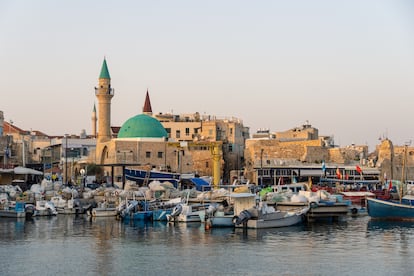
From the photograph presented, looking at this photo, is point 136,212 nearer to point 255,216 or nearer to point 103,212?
point 103,212

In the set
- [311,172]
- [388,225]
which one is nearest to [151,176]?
[311,172]

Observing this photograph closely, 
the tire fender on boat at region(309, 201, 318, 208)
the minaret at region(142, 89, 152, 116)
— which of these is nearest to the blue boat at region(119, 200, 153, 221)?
the tire fender on boat at region(309, 201, 318, 208)

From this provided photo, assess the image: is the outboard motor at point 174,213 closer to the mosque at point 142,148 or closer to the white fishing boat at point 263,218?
the white fishing boat at point 263,218

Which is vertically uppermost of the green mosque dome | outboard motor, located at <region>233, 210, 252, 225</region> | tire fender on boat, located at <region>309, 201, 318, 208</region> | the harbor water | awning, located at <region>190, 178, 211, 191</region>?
the green mosque dome

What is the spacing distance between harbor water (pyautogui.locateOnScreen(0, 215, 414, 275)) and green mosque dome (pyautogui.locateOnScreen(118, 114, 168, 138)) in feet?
83.9

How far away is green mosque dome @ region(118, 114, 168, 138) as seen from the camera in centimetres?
5494

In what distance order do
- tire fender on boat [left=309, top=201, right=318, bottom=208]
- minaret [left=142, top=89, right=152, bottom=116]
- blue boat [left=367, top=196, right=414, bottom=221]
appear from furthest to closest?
minaret [left=142, top=89, right=152, bottom=116] → blue boat [left=367, top=196, right=414, bottom=221] → tire fender on boat [left=309, top=201, right=318, bottom=208]

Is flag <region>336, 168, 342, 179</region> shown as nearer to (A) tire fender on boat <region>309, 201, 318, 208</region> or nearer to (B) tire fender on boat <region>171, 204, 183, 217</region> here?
(A) tire fender on boat <region>309, 201, 318, 208</region>

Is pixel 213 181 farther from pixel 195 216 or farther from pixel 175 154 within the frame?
pixel 195 216

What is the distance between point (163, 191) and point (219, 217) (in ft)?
35.0

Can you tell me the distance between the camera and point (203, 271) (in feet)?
58.3

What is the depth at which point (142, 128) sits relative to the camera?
181 ft

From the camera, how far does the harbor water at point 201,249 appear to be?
59.3 ft

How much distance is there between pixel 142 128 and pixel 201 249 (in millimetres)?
34495
